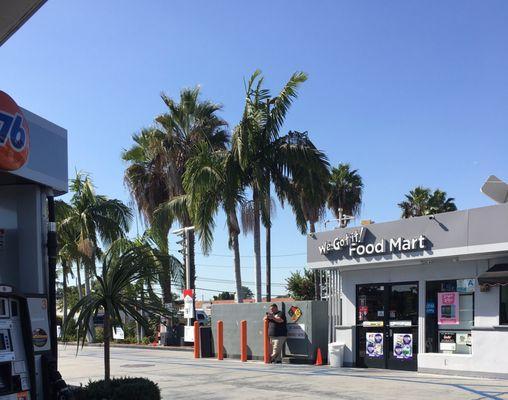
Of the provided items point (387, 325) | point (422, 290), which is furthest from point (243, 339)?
point (422, 290)

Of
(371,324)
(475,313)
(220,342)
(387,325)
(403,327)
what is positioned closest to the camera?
(475,313)

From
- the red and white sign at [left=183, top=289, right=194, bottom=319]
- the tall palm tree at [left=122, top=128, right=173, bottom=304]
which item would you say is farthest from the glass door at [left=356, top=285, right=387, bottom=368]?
the tall palm tree at [left=122, top=128, right=173, bottom=304]

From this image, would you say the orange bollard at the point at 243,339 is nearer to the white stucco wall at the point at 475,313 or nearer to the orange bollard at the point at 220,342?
the orange bollard at the point at 220,342

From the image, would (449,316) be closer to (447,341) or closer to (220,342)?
(447,341)

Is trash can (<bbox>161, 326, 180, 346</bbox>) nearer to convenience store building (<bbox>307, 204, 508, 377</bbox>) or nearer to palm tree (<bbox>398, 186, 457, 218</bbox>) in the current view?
convenience store building (<bbox>307, 204, 508, 377</bbox>)

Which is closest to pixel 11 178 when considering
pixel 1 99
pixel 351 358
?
pixel 1 99

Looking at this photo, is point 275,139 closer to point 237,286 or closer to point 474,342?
point 237,286

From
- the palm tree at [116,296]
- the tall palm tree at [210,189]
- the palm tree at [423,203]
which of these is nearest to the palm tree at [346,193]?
the palm tree at [423,203]

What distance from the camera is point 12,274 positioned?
A: 6805 millimetres

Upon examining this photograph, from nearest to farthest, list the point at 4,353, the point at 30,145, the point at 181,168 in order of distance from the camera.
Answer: the point at 4,353 < the point at 30,145 < the point at 181,168

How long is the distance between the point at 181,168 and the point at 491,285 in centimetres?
1880

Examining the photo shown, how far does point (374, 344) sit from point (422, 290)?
220cm

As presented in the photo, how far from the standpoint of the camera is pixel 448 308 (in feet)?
48.8

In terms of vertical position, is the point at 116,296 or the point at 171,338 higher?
the point at 116,296
